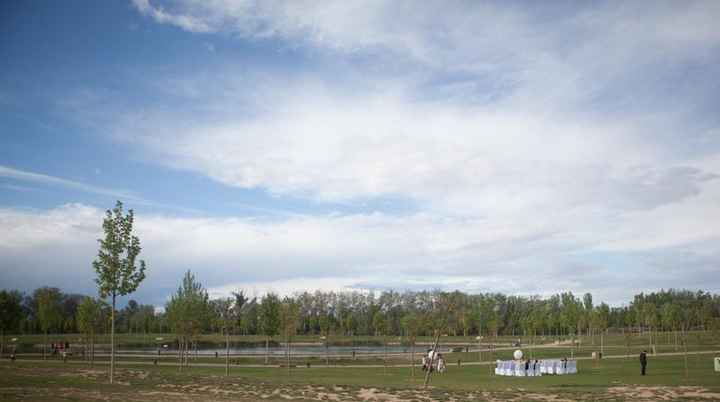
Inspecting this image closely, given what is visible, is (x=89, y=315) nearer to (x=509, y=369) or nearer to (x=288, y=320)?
(x=288, y=320)

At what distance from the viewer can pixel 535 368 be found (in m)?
46.1

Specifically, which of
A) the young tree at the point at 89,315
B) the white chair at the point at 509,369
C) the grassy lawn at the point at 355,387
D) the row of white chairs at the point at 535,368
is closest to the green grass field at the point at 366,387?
the grassy lawn at the point at 355,387

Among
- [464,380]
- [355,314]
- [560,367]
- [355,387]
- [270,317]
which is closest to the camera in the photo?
[355,387]

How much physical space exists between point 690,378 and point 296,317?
37972 millimetres

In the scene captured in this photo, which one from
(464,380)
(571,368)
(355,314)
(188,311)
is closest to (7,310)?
(188,311)

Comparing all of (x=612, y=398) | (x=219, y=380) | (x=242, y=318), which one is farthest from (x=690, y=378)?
(x=242, y=318)

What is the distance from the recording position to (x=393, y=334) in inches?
6427

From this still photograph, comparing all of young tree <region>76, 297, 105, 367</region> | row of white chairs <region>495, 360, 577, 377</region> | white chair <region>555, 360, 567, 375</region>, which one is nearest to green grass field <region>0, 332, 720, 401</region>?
row of white chairs <region>495, 360, 577, 377</region>

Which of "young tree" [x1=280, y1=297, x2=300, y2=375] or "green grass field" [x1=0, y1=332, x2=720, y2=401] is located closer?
"green grass field" [x1=0, y1=332, x2=720, y2=401]

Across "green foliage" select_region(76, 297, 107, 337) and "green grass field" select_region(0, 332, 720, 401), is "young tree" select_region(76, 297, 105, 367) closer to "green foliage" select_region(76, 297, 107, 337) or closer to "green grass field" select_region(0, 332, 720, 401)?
"green foliage" select_region(76, 297, 107, 337)

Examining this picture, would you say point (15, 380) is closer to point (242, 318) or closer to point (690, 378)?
point (242, 318)

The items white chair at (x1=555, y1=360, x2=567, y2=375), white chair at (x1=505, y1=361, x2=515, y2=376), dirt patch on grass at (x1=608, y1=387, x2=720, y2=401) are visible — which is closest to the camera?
dirt patch on grass at (x1=608, y1=387, x2=720, y2=401)

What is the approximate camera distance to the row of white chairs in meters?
45.9

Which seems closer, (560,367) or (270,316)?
(560,367)
